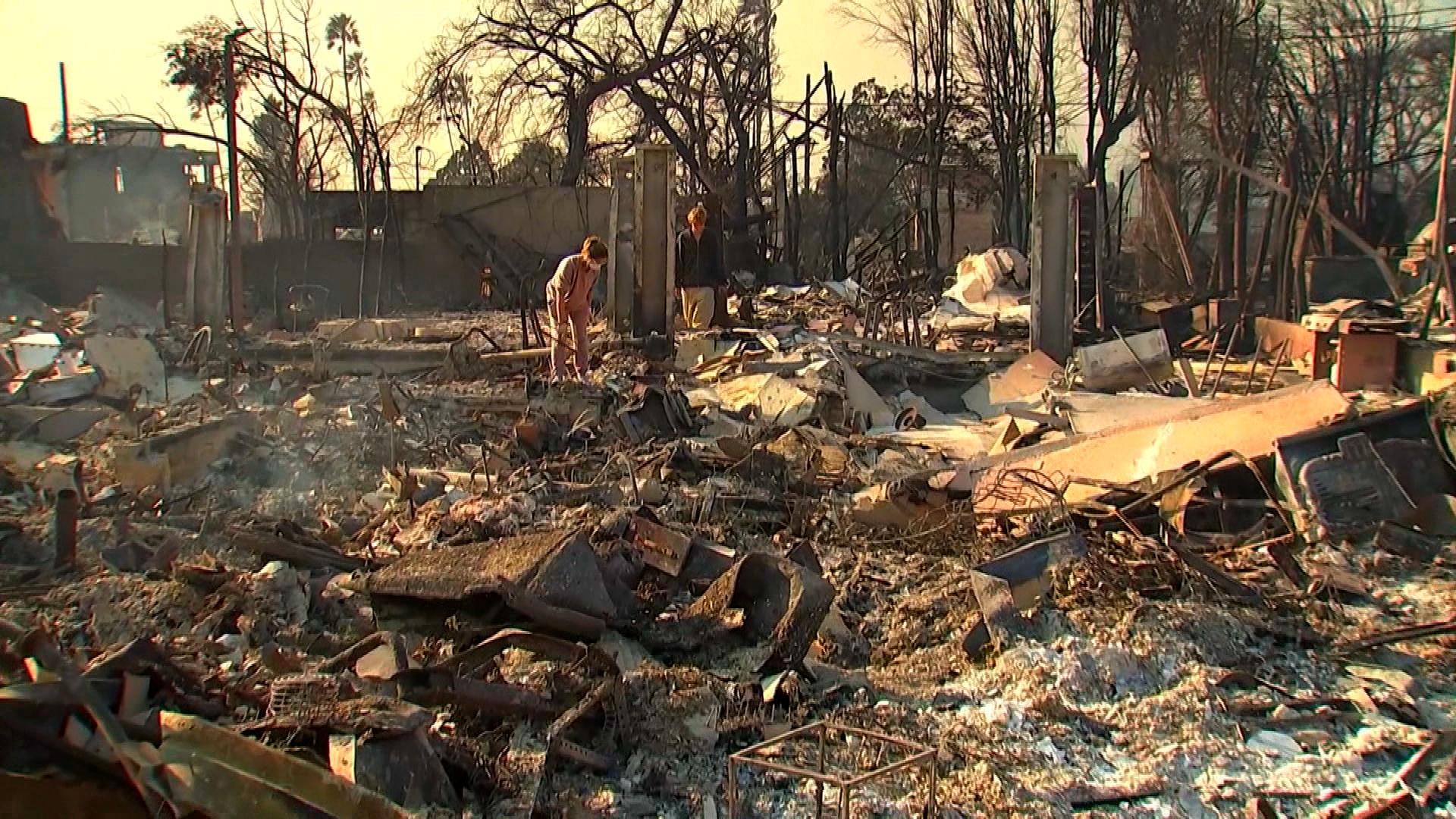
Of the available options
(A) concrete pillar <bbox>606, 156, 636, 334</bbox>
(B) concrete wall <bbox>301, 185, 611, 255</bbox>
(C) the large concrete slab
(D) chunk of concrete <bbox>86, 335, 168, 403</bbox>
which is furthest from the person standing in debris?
(B) concrete wall <bbox>301, 185, 611, 255</bbox>

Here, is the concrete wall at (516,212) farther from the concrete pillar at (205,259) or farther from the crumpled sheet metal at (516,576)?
the crumpled sheet metal at (516,576)

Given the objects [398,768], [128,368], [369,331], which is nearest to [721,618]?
[398,768]

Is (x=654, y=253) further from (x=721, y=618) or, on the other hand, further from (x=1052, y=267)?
(x=721, y=618)

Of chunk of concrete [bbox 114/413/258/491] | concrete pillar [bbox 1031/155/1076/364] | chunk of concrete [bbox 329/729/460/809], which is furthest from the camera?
concrete pillar [bbox 1031/155/1076/364]

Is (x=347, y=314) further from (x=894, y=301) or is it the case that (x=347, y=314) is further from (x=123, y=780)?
(x=123, y=780)

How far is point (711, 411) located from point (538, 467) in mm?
2780

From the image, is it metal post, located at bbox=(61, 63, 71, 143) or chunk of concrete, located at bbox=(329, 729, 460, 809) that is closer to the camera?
chunk of concrete, located at bbox=(329, 729, 460, 809)

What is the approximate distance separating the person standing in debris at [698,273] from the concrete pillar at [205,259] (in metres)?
5.78

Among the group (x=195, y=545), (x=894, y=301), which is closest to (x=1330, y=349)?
(x=894, y=301)

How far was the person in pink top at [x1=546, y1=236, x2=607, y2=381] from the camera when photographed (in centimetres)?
1133

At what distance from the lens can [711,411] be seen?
10.5m

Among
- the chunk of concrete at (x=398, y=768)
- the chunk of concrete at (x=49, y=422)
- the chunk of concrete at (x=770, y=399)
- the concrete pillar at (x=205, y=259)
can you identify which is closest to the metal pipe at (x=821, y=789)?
the chunk of concrete at (x=398, y=768)

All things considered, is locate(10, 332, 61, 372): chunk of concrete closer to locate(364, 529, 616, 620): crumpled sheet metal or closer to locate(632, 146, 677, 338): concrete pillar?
locate(632, 146, 677, 338): concrete pillar

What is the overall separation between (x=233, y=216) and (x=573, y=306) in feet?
25.0
